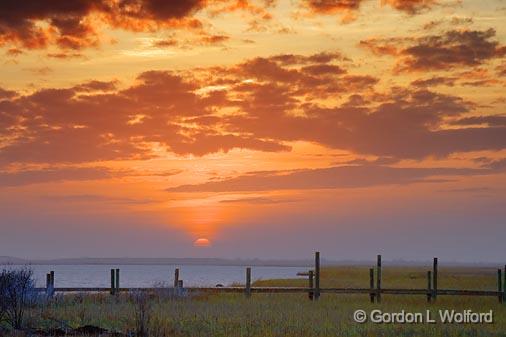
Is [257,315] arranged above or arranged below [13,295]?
below

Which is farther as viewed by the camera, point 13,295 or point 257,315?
point 257,315

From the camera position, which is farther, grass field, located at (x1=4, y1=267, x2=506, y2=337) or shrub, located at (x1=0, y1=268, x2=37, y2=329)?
shrub, located at (x1=0, y1=268, x2=37, y2=329)

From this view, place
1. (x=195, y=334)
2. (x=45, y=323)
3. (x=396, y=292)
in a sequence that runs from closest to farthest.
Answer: (x=195, y=334) → (x=45, y=323) → (x=396, y=292)

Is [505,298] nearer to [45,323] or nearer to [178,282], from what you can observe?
[178,282]

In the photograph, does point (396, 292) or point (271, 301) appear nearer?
point (271, 301)

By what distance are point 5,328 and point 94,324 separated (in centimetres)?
311

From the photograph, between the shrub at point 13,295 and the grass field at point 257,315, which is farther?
the shrub at point 13,295

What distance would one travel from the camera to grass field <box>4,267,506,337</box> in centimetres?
2581

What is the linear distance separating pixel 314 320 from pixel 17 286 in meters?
10.8

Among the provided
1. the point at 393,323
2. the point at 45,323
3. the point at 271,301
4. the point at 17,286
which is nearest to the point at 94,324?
the point at 45,323

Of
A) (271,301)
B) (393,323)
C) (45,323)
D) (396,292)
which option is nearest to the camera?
(45,323)

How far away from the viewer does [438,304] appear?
128ft

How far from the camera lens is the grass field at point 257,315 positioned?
25.8m

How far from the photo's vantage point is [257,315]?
1208 inches
